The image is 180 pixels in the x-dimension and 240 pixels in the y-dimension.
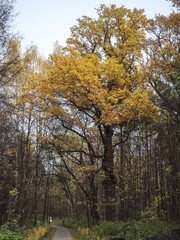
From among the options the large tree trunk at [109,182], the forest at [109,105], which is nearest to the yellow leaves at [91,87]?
the forest at [109,105]

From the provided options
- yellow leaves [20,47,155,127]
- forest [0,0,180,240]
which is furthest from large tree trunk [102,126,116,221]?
yellow leaves [20,47,155,127]

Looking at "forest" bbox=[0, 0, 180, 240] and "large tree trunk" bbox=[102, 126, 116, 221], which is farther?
"large tree trunk" bbox=[102, 126, 116, 221]

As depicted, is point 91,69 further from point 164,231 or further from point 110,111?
point 164,231

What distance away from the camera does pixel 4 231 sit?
7.06 metres

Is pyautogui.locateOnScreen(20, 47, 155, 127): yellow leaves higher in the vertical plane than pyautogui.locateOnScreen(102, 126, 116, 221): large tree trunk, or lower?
higher

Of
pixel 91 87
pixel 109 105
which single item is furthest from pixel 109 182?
pixel 91 87

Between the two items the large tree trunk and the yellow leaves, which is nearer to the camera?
the yellow leaves

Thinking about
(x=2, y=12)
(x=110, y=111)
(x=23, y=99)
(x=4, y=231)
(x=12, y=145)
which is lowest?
(x=4, y=231)

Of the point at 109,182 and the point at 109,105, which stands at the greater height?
the point at 109,105

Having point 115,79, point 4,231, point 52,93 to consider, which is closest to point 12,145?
point 52,93

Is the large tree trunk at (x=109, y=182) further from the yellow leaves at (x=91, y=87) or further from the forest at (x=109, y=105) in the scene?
the yellow leaves at (x=91, y=87)

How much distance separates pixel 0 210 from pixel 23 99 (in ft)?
32.0

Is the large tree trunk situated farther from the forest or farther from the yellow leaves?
the yellow leaves

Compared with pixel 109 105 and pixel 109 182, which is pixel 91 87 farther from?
pixel 109 182
